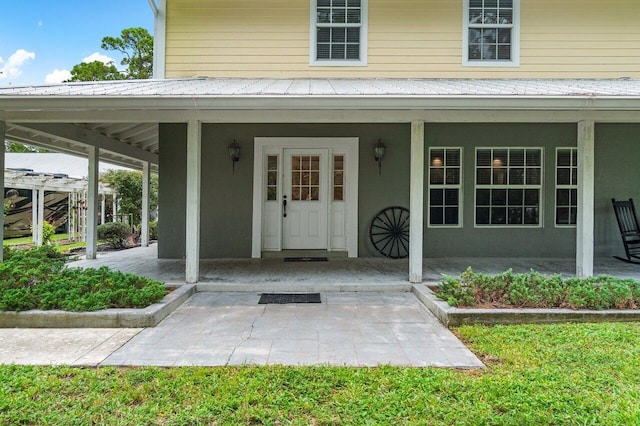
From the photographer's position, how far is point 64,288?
424 centimetres

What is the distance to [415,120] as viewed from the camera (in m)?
5.20

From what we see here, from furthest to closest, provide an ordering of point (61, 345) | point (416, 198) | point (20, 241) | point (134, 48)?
1. point (134, 48)
2. point (20, 241)
3. point (416, 198)
4. point (61, 345)

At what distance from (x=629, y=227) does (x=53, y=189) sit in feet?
47.8

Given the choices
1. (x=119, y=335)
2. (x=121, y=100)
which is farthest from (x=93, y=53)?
→ (x=119, y=335)

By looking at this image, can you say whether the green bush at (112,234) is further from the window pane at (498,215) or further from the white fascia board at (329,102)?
the window pane at (498,215)

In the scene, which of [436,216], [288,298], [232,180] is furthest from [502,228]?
[232,180]

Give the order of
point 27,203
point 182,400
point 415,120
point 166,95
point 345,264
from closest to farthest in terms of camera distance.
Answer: point 182,400, point 166,95, point 415,120, point 345,264, point 27,203

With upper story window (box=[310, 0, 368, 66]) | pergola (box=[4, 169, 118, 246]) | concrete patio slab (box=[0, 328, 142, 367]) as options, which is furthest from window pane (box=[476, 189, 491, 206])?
pergola (box=[4, 169, 118, 246])

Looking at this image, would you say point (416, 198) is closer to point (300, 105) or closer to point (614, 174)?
point (300, 105)

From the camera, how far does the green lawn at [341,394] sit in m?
2.28

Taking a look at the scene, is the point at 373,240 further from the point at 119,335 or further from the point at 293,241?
the point at 119,335

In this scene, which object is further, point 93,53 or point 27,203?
point 93,53

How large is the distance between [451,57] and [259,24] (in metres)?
3.55

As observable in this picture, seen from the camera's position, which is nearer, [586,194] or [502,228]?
[586,194]
